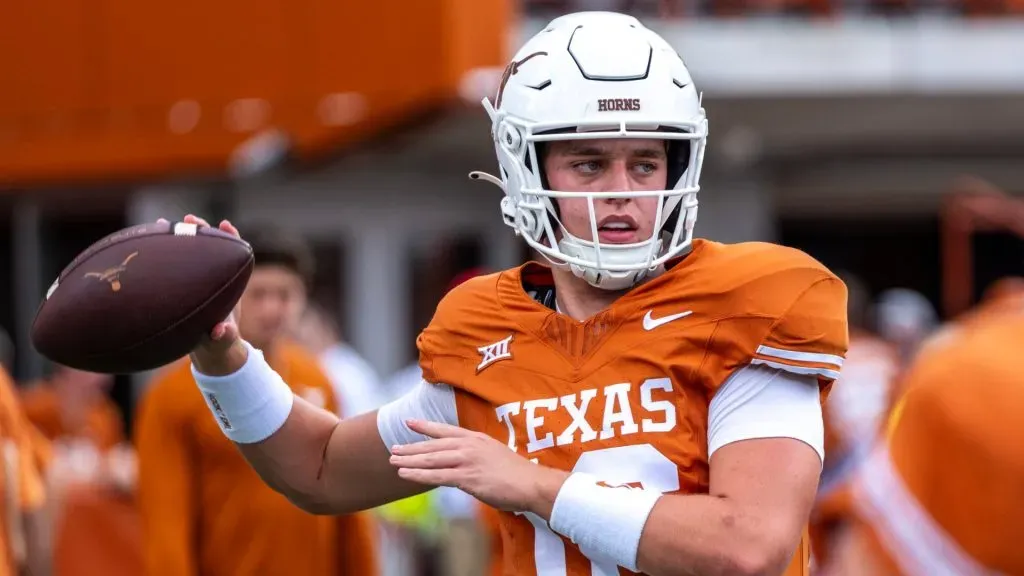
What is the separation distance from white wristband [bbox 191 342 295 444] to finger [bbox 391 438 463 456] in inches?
18.3

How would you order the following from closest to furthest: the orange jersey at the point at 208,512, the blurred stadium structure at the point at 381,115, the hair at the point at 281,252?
the orange jersey at the point at 208,512, the hair at the point at 281,252, the blurred stadium structure at the point at 381,115

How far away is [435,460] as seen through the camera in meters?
2.76

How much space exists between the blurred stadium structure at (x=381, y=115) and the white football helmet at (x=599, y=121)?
8.47m

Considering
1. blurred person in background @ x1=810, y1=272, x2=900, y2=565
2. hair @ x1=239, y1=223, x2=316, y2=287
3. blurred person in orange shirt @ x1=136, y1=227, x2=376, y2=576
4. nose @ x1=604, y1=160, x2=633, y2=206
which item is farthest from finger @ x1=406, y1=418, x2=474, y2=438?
blurred person in background @ x1=810, y1=272, x2=900, y2=565

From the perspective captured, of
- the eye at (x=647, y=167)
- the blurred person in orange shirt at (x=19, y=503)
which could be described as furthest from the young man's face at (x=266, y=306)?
the eye at (x=647, y=167)

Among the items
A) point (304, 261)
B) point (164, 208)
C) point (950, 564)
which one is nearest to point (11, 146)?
point (164, 208)

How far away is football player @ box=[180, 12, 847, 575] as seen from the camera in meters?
2.69

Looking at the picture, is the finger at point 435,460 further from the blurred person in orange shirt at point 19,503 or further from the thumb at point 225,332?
the blurred person in orange shirt at point 19,503

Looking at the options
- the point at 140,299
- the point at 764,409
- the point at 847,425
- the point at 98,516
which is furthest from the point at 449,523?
the point at 764,409

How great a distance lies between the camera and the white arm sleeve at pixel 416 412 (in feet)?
10.1

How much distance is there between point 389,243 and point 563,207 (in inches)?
421

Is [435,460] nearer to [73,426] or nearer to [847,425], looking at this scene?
[847,425]

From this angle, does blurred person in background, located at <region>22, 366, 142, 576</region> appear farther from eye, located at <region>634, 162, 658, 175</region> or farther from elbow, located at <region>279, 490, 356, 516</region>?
eye, located at <region>634, 162, 658, 175</region>

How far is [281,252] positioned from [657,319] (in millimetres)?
2827
